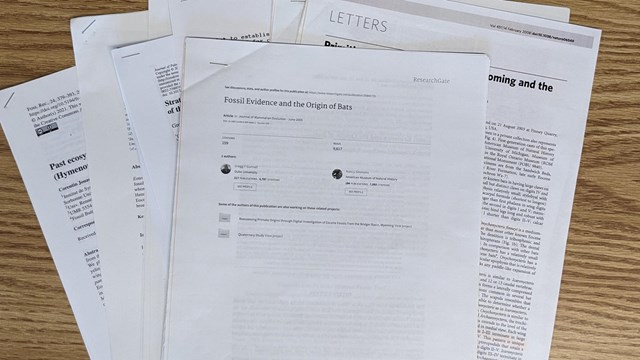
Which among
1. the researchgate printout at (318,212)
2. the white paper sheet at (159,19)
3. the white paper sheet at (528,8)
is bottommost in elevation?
the researchgate printout at (318,212)

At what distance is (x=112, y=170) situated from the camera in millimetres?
556

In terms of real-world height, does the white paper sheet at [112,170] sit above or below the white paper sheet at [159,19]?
below

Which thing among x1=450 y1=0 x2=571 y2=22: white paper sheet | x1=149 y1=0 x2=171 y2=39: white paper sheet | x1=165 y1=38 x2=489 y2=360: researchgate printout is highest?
x1=450 y1=0 x2=571 y2=22: white paper sheet

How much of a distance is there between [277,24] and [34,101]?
214 millimetres

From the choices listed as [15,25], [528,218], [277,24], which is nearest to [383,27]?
[277,24]

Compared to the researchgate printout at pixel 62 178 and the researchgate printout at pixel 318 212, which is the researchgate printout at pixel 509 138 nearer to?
the researchgate printout at pixel 318 212

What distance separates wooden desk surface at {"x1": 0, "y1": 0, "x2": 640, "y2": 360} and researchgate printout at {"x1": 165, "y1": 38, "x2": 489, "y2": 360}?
0.30 ft

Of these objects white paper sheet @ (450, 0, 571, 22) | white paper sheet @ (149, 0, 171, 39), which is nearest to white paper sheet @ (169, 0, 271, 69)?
white paper sheet @ (149, 0, 171, 39)

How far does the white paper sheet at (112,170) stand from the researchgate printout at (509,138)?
17cm

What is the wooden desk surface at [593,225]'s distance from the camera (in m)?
0.56

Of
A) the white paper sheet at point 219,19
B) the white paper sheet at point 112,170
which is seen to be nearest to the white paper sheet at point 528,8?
the white paper sheet at point 219,19

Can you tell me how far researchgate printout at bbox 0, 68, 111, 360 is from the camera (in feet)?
1.81

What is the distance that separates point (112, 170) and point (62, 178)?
4 centimetres

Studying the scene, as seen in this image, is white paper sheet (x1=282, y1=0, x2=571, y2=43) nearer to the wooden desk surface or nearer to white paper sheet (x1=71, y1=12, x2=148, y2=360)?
the wooden desk surface
